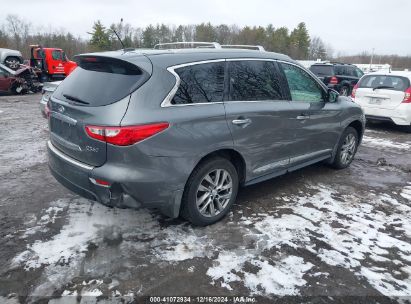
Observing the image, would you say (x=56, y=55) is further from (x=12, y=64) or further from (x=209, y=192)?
(x=209, y=192)

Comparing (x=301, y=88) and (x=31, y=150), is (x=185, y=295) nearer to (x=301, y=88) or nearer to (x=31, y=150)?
(x=301, y=88)

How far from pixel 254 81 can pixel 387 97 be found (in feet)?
20.2

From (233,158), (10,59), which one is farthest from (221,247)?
(10,59)

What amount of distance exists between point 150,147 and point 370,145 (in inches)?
246

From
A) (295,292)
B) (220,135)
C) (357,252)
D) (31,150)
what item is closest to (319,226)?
(357,252)

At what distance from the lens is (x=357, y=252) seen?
10.6 feet

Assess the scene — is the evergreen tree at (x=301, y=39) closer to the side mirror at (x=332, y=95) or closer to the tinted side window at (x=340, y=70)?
the tinted side window at (x=340, y=70)

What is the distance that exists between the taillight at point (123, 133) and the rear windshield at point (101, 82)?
0.90 ft

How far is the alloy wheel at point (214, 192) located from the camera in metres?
3.50

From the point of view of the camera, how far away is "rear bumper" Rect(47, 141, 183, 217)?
9.57 feet

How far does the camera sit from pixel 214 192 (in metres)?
3.60

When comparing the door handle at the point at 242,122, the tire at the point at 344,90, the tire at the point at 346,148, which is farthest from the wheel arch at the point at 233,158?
the tire at the point at 344,90

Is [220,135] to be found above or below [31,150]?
above

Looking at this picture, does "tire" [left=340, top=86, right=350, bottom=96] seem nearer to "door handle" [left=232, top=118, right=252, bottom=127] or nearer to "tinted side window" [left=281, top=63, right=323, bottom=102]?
"tinted side window" [left=281, top=63, right=323, bottom=102]
